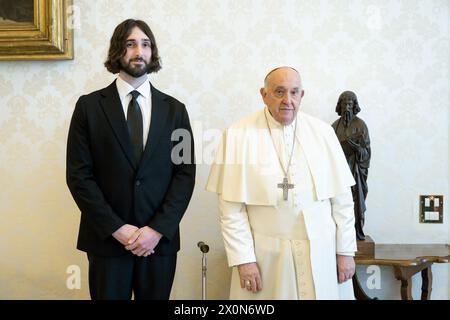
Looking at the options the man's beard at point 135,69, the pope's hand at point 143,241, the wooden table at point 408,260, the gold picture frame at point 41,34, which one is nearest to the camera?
the pope's hand at point 143,241

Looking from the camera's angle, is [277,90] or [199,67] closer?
[277,90]

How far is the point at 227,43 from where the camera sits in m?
3.30

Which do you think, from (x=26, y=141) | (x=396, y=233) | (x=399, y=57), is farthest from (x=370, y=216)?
(x=26, y=141)

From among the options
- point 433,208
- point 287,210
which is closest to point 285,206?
point 287,210

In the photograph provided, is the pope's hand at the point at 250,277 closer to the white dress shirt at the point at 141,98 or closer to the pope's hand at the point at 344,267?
the pope's hand at the point at 344,267

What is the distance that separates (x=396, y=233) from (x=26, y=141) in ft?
8.23

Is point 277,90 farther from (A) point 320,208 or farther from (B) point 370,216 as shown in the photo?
(B) point 370,216

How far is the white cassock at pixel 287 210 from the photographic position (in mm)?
2389

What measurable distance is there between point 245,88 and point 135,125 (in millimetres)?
1124

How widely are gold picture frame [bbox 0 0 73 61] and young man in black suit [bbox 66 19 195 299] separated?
3.35ft

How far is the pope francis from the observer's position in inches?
93.8

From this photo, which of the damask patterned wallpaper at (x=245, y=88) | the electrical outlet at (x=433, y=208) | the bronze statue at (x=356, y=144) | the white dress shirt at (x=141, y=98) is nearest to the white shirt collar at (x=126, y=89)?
the white dress shirt at (x=141, y=98)

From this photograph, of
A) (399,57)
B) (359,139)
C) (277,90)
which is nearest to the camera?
(277,90)

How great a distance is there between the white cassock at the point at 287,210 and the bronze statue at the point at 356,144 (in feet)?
1.26
